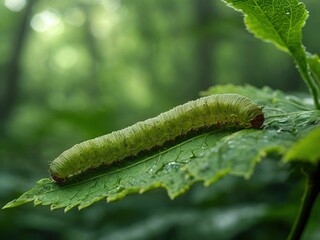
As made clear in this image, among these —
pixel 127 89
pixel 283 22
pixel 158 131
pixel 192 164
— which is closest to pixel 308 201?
pixel 192 164

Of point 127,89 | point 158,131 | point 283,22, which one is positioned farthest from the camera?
point 127,89

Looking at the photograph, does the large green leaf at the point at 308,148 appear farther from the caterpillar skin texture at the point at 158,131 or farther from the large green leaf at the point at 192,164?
the caterpillar skin texture at the point at 158,131

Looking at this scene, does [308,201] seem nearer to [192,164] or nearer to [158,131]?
[192,164]

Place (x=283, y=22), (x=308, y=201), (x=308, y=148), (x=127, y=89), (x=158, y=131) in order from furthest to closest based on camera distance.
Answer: (x=127, y=89) → (x=158, y=131) → (x=283, y=22) → (x=308, y=201) → (x=308, y=148)

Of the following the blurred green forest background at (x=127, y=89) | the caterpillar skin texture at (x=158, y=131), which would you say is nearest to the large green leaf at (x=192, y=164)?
the caterpillar skin texture at (x=158, y=131)

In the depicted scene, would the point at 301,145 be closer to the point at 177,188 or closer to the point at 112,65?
the point at 177,188

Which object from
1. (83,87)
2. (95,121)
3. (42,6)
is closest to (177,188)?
(95,121)

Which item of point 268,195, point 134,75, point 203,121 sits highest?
point 203,121

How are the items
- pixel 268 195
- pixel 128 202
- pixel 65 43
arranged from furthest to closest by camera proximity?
pixel 65 43, pixel 128 202, pixel 268 195
